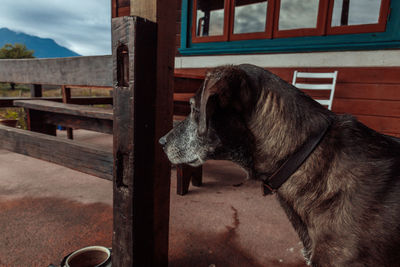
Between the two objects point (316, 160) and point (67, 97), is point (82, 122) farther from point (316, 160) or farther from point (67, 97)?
point (316, 160)

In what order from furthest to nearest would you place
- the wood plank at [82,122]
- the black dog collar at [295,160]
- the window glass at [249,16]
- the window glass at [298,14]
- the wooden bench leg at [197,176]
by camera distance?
the window glass at [249,16] < the window glass at [298,14] < the wooden bench leg at [197,176] < the wood plank at [82,122] < the black dog collar at [295,160]

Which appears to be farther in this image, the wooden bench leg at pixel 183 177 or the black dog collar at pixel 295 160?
the wooden bench leg at pixel 183 177

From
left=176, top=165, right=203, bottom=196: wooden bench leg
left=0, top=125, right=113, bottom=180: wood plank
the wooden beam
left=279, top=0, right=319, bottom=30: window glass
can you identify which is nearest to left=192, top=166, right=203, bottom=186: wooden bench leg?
left=176, top=165, right=203, bottom=196: wooden bench leg

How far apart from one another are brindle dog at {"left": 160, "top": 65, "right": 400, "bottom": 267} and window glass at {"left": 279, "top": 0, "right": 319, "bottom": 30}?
11.7ft

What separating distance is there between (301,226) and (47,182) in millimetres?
3287

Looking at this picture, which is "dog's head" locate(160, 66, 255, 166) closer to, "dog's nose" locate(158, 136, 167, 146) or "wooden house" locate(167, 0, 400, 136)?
"dog's nose" locate(158, 136, 167, 146)

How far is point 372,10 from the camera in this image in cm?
354

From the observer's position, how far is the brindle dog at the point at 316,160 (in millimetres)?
1002

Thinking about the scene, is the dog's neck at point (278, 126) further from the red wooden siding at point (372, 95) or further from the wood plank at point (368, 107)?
the wood plank at point (368, 107)

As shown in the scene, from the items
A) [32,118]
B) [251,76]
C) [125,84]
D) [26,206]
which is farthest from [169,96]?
[32,118]

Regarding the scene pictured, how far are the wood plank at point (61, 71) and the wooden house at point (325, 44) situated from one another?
1147mm

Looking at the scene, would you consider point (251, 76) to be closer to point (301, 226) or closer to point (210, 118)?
point (210, 118)

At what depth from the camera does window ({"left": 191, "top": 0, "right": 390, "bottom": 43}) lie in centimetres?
358

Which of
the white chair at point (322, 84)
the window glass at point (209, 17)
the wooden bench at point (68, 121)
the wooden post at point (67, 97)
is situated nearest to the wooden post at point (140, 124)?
the wooden bench at point (68, 121)
